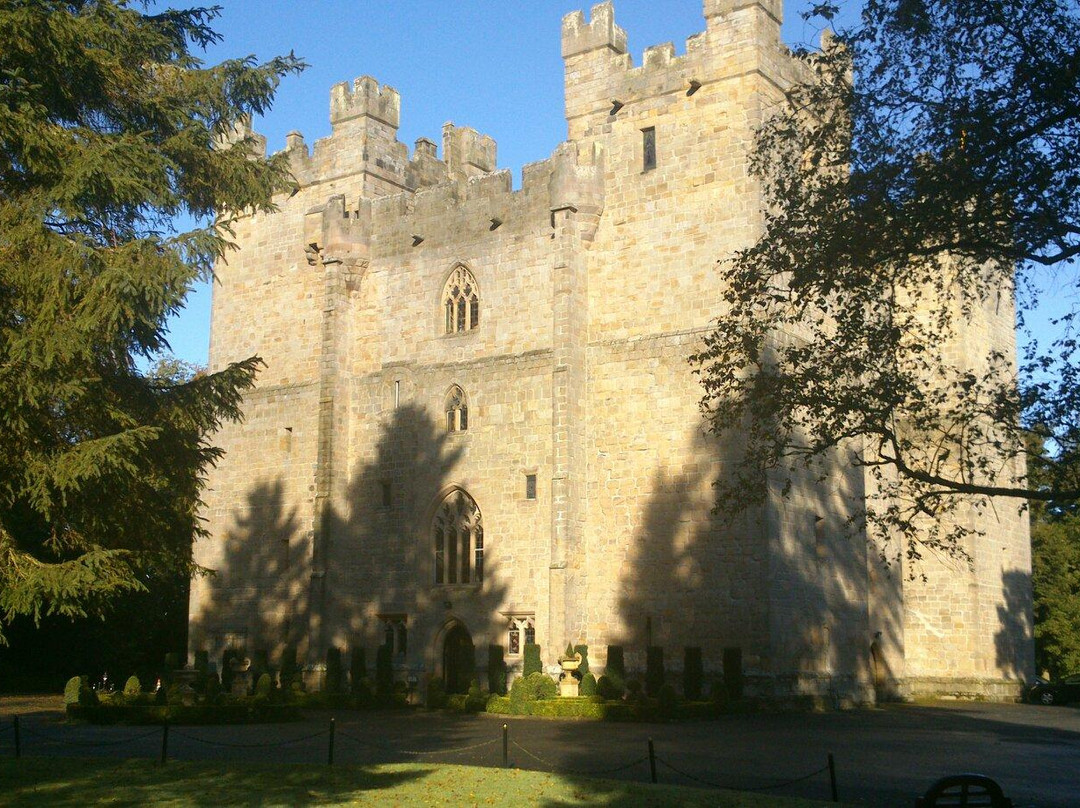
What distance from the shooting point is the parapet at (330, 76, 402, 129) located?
3328 centimetres

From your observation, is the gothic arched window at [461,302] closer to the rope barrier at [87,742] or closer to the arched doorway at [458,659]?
the arched doorway at [458,659]

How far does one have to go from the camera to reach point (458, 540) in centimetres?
2941

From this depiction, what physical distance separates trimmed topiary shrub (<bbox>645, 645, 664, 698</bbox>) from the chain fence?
6434mm

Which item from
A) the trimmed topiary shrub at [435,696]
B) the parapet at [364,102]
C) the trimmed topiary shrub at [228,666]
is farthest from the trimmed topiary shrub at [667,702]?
the parapet at [364,102]

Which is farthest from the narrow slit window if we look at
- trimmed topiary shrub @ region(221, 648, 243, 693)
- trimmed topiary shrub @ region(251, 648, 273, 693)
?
trimmed topiary shrub @ region(221, 648, 243, 693)

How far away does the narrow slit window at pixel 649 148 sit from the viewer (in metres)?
28.5

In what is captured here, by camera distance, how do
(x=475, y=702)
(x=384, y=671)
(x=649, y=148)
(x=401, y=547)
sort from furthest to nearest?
(x=401, y=547), (x=384, y=671), (x=649, y=148), (x=475, y=702)

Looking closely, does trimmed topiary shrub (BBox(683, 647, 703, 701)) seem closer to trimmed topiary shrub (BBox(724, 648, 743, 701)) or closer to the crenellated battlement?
trimmed topiary shrub (BBox(724, 648, 743, 701))

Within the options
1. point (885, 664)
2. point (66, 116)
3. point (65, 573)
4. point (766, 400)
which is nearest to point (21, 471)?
point (65, 573)

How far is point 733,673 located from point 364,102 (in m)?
17.9

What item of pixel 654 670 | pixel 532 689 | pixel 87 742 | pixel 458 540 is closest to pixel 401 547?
pixel 458 540

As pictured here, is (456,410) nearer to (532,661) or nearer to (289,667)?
(532,661)

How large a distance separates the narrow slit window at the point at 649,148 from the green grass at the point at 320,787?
16217mm

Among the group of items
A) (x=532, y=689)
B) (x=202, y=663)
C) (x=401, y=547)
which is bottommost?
(x=532, y=689)
